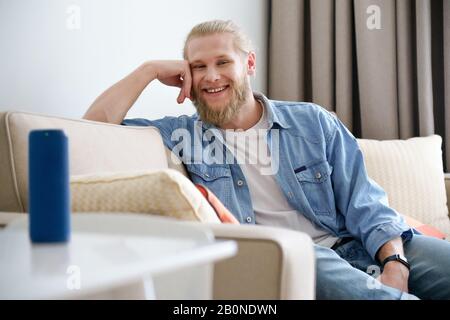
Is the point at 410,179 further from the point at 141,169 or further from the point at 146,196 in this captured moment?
the point at 146,196

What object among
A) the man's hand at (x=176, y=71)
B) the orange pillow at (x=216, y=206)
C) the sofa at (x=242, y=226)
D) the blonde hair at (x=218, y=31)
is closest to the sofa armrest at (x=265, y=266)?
the sofa at (x=242, y=226)

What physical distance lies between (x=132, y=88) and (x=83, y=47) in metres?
0.20

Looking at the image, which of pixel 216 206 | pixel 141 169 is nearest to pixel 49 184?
pixel 216 206

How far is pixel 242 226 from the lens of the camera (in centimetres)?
108

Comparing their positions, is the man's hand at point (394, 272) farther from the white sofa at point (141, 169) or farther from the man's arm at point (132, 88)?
the man's arm at point (132, 88)

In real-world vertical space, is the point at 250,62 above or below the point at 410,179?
above

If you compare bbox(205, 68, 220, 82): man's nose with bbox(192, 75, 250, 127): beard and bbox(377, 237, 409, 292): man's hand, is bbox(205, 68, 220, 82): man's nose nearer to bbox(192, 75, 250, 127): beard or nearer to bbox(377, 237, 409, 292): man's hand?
bbox(192, 75, 250, 127): beard

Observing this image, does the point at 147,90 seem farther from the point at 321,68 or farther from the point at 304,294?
the point at 304,294

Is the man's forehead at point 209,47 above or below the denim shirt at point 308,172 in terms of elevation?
above

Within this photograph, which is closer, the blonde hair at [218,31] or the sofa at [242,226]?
the sofa at [242,226]

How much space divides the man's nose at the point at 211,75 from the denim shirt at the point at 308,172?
0.12 meters

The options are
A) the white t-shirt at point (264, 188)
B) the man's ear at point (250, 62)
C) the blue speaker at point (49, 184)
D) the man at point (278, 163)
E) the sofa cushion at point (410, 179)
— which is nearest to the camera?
the blue speaker at point (49, 184)

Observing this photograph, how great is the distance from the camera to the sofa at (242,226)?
1.02 meters

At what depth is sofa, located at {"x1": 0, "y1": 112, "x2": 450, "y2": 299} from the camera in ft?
3.33
